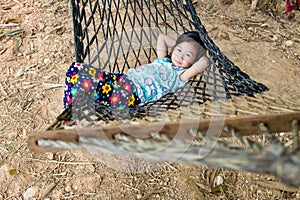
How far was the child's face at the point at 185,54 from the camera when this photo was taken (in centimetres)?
188

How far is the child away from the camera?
1687 mm

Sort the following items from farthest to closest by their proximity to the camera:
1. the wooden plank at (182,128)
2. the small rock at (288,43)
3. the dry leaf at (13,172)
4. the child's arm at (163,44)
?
the small rock at (288,43)
the child's arm at (163,44)
the dry leaf at (13,172)
the wooden plank at (182,128)

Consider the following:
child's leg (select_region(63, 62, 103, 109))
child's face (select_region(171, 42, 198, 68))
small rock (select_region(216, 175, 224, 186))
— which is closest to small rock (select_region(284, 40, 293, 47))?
child's face (select_region(171, 42, 198, 68))

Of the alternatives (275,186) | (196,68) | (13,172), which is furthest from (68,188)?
(275,186)

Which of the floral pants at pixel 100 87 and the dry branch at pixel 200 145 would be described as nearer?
the dry branch at pixel 200 145

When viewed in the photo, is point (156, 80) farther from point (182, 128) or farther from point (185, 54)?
point (182, 128)

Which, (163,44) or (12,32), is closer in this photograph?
(163,44)

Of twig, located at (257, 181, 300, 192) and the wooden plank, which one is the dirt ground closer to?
twig, located at (257, 181, 300, 192)

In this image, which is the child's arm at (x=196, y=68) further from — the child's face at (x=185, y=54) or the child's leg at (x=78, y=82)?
the child's leg at (x=78, y=82)

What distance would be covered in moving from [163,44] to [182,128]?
98 cm

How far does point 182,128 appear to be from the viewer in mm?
1181

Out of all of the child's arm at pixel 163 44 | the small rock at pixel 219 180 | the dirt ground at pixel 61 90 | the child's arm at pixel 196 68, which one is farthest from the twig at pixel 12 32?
the small rock at pixel 219 180

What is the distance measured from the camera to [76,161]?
6.56ft

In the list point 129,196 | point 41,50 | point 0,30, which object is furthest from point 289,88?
point 0,30
